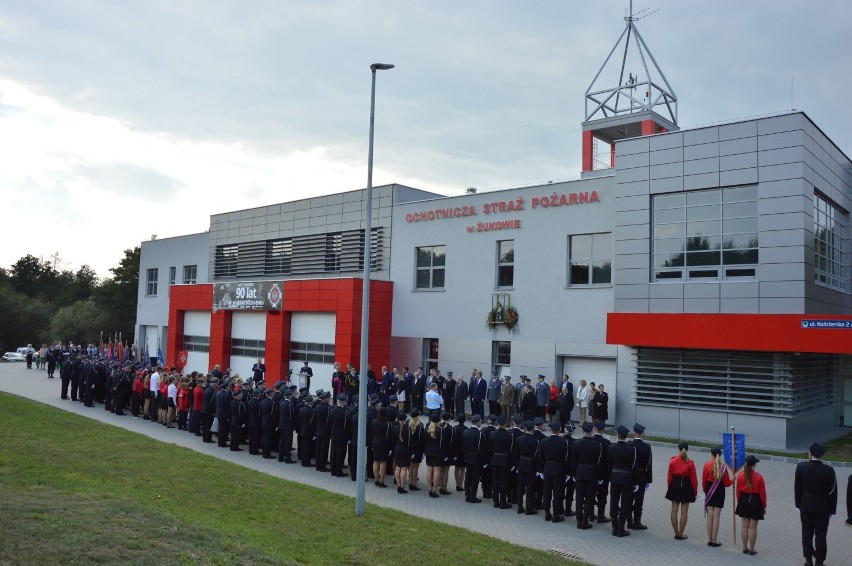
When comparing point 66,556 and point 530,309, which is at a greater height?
point 530,309

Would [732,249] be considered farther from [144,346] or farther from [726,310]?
[144,346]

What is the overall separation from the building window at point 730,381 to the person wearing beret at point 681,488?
32.9 feet

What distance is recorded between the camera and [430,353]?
1153 inches

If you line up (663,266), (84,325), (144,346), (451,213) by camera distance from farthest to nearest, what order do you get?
(84,325)
(144,346)
(451,213)
(663,266)

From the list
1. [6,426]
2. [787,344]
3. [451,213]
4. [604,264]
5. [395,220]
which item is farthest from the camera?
[395,220]

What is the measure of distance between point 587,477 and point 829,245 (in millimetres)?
15834

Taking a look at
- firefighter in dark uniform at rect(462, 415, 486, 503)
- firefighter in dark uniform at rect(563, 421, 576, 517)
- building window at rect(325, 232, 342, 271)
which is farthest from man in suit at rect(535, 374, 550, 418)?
building window at rect(325, 232, 342, 271)

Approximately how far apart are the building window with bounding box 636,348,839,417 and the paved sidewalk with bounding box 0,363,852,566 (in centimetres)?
332

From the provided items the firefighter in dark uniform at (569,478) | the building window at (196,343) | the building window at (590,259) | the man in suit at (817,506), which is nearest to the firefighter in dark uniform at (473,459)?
the firefighter in dark uniform at (569,478)

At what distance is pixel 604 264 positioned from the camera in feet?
79.5

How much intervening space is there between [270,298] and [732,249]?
68.4 feet

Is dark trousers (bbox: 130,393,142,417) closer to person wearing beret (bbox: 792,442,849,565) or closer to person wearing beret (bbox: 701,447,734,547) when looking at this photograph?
person wearing beret (bbox: 701,447,734,547)

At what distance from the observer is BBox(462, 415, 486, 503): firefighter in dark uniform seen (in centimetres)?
1345

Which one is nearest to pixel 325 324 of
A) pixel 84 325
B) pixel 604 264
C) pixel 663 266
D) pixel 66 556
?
pixel 604 264
